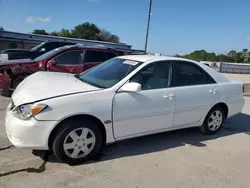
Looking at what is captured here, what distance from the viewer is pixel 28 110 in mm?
2939

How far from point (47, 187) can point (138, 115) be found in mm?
1594

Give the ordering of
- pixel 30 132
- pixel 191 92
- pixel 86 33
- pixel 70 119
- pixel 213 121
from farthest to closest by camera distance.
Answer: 1. pixel 86 33
2. pixel 213 121
3. pixel 191 92
4. pixel 70 119
5. pixel 30 132

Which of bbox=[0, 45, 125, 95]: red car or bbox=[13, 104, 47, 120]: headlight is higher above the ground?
bbox=[0, 45, 125, 95]: red car

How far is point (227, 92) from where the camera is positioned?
4.79 metres

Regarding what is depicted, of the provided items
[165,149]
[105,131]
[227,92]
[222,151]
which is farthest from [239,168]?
[105,131]

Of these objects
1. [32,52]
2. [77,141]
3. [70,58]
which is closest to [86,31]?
[32,52]

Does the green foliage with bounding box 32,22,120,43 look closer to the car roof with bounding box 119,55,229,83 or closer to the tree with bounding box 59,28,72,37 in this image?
the tree with bounding box 59,28,72,37

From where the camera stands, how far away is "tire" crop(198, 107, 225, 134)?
4648 mm

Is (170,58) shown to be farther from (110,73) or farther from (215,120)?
(215,120)

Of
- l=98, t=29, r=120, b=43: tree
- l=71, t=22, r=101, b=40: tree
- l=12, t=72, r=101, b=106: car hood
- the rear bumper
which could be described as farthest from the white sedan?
l=98, t=29, r=120, b=43: tree

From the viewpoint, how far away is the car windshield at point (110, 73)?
3.67 meters

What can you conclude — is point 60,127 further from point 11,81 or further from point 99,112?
→ point 11,81

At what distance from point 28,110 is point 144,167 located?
68.6 inches

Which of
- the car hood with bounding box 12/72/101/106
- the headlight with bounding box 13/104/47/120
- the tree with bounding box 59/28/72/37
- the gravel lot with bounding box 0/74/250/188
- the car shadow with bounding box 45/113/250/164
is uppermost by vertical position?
the tree with bounding box 59/28/72/37
